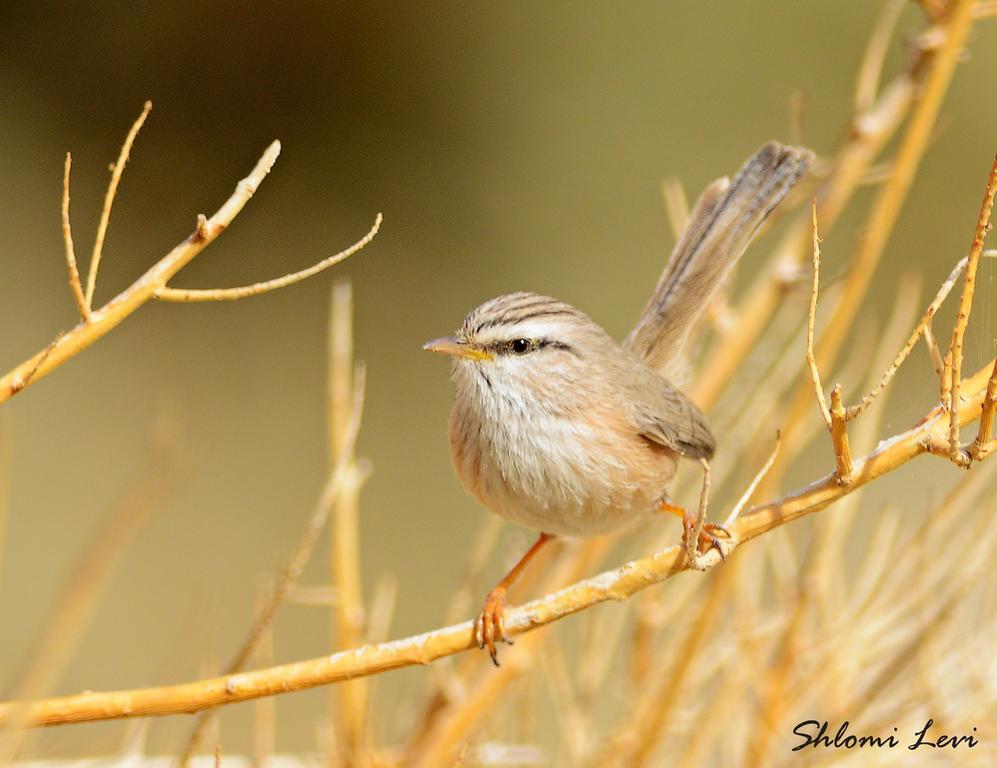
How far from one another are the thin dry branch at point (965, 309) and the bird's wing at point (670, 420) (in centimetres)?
95

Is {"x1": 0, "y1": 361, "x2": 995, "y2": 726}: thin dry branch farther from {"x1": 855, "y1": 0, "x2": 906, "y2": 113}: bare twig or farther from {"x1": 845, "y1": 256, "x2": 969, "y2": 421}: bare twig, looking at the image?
{"x1": 855, "y1": 0, "x2": 906, "y2": 113}: bare twig

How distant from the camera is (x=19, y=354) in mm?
6586

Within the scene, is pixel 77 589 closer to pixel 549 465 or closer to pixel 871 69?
pixel 549 465

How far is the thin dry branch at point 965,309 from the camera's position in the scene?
1504mm

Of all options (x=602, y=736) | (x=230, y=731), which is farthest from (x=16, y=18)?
(x=602, y=736)

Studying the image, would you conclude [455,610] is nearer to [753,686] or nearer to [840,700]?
[753,686]

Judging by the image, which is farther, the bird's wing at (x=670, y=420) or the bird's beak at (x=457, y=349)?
the bird's wing at (x=670, y=420)

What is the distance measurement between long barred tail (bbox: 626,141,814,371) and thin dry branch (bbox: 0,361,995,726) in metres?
1.07

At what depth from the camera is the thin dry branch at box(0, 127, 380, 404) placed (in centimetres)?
152

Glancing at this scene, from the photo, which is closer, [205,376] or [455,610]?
[455,610]

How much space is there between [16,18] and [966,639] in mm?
5948

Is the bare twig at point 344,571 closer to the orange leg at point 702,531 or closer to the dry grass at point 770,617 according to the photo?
the dry grass at point 770,617

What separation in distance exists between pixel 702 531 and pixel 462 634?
0.70m

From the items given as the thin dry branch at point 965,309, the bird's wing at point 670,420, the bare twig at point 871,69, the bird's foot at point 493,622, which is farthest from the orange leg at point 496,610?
the bare twig at point 871,69
